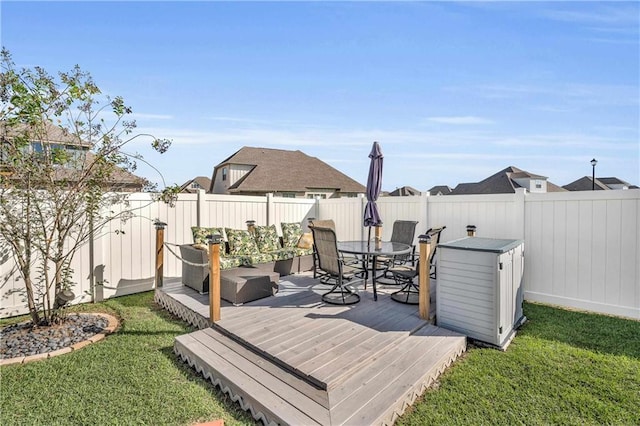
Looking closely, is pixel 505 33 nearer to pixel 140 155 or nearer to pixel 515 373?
pixel 515 373

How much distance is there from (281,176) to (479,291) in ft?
55.1

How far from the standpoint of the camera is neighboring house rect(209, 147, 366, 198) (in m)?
18.8

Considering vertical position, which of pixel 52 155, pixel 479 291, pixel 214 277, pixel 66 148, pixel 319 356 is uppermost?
pixel 66 148

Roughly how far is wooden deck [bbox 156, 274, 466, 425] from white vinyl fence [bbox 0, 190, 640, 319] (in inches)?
87.7

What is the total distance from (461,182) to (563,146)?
35.0 feet

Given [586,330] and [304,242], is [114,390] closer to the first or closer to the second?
[304,242]

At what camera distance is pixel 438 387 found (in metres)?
2.82

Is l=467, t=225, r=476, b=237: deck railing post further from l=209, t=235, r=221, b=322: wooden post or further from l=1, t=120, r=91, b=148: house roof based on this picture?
l=1, t=120, r=91, b=148: house roof

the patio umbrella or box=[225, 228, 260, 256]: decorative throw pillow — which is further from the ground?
the patio umbrella

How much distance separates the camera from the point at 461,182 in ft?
75.5

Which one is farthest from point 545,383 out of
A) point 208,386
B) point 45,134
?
point 45,134

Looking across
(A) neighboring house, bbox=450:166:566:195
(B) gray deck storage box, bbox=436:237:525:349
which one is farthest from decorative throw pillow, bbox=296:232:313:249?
(A) neighboring house, bbox=450:166:566:195

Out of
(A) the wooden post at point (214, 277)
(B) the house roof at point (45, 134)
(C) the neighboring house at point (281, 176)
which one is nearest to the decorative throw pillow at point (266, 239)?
(A) the wooden post at point (214, 277)

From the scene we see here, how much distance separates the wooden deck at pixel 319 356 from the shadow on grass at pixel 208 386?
0.06 m
